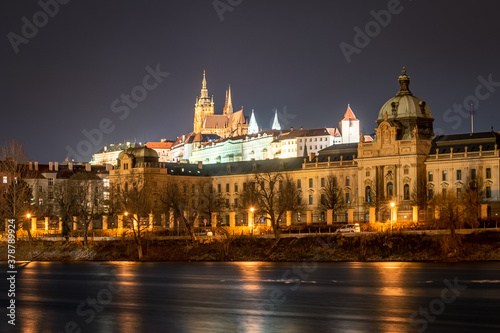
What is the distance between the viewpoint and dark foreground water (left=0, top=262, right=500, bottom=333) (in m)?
47.8

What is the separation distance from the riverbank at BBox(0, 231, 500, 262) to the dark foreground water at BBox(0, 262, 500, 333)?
5323 millimetres

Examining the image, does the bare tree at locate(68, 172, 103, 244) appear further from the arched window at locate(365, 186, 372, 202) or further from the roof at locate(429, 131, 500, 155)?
the roof at locate(429, 131, 500, 155)

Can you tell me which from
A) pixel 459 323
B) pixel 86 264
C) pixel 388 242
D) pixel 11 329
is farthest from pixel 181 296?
pixel 86 264

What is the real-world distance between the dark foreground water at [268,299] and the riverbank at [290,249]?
210 inches

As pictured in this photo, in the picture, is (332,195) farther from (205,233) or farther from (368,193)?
(205,233)

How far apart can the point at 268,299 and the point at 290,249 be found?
35824 millimetres

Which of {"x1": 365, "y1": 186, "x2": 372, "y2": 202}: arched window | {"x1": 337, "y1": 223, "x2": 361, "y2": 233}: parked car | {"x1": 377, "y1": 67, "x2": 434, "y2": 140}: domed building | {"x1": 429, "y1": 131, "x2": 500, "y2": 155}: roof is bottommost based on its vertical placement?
{"x1": 337, "y1": 223, "x2": 361, "y2": 233}: parked car

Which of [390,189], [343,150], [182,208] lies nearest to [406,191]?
[390,189]

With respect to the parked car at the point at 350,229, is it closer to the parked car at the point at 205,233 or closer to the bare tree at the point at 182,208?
the parked car at the point at 205,233

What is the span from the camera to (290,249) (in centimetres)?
9381

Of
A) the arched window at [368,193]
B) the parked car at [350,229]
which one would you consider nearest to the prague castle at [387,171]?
the arched window at [368,193]

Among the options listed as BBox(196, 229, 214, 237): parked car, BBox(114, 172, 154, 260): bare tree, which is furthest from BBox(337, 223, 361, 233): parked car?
BBox(114, 172, 154, 260): bare tree

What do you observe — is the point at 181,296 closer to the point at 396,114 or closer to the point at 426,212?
the point at 426,212

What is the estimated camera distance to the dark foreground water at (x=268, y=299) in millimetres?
47812
